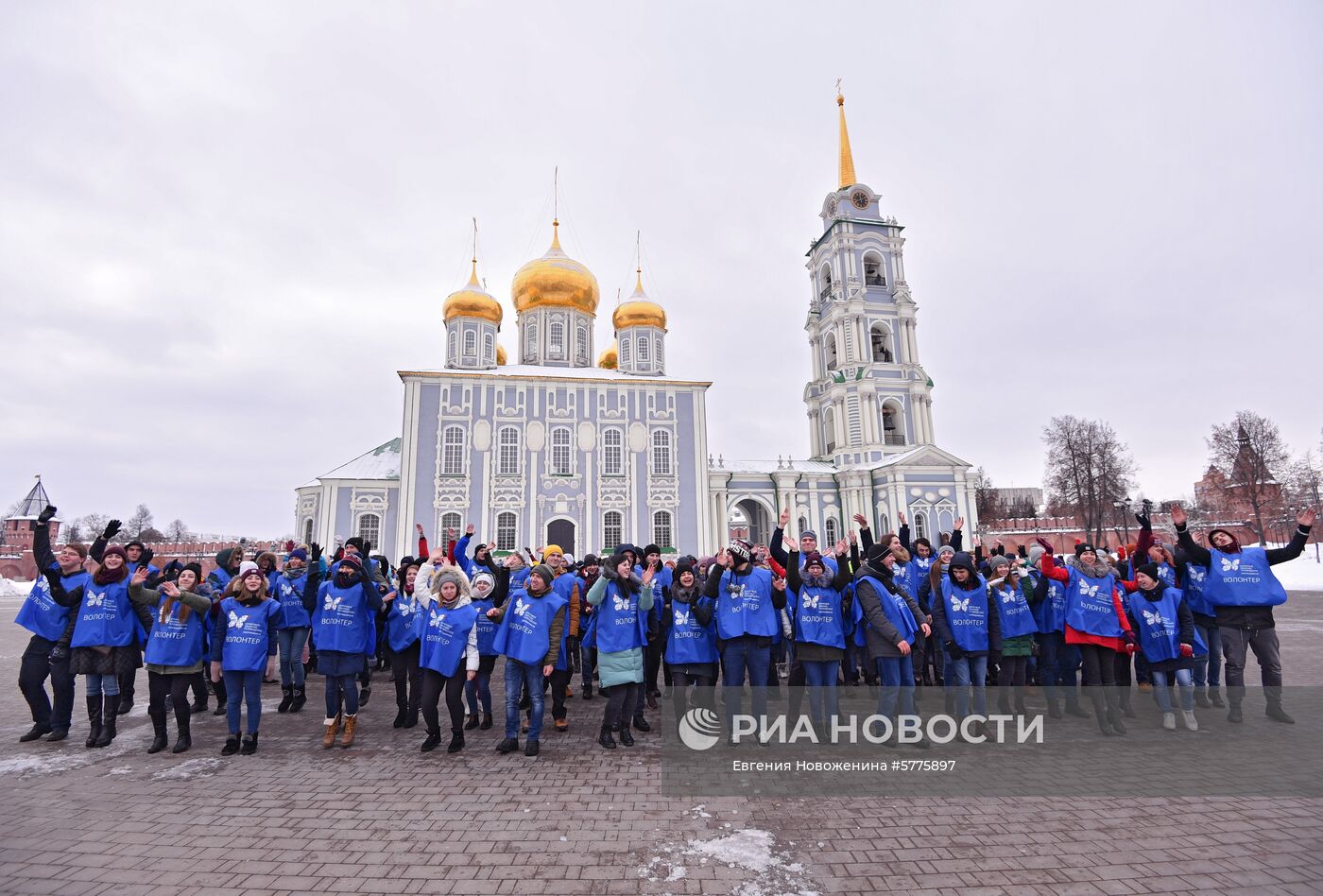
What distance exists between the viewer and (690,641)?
6289 millimetres

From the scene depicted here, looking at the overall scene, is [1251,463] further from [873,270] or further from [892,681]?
[892,681]

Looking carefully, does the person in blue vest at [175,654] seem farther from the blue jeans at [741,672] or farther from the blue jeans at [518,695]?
the blue jeans at [741,672]

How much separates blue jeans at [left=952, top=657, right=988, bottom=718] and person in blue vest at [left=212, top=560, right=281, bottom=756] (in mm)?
6871

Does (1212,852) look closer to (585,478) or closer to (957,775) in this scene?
(957,775)

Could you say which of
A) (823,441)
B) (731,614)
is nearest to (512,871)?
(731,614)

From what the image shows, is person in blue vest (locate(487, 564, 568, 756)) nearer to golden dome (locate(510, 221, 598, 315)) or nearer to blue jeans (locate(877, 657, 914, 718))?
blue jeans (locate(877, 657, 914, 718))

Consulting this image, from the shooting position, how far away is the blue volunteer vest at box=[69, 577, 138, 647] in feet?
20.4

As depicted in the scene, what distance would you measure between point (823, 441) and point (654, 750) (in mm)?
40205

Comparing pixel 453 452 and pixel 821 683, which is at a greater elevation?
pixel 453 452

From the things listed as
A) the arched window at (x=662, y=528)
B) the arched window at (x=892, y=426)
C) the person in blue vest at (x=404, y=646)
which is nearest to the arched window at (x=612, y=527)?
the arched window at (x=662, y=528)

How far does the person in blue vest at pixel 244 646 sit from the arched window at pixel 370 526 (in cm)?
2883

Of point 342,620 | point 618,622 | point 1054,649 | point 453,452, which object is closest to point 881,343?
point 453,452

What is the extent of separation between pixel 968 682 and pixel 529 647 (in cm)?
445

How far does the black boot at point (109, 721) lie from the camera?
6.16m
